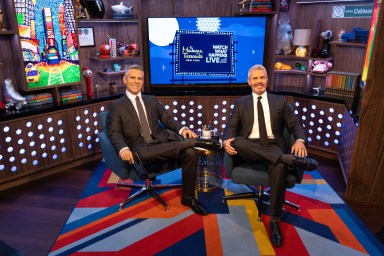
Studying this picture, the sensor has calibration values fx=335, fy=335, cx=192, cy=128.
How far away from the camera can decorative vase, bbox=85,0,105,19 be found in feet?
13.4

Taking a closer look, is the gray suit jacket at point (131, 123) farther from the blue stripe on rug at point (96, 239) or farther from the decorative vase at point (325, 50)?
the decorative vase at point (325, 50)

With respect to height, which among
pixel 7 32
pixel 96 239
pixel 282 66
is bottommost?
pixel 96 239

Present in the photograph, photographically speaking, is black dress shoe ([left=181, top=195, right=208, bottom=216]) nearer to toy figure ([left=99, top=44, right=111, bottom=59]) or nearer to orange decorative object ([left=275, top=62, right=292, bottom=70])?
toy figure ([left=99, top=44, right=111, bottom=59])

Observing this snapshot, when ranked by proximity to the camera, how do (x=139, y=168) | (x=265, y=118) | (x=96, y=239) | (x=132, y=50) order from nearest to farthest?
(x=96, y=239) → (x=139, y=168) → (x=265, y=118) → (x=132, y=50)

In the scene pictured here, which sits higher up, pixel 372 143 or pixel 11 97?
pixel 11 97

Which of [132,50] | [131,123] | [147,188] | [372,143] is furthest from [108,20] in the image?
[372,143]

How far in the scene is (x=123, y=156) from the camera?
8.96 ft

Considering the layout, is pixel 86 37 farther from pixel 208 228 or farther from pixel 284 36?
pixel 208 228

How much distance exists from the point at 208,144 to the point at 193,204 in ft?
1.83

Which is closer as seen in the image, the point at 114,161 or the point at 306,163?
the point at 306,163

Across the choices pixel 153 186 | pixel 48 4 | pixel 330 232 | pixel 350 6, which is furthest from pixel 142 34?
pixel 330 232

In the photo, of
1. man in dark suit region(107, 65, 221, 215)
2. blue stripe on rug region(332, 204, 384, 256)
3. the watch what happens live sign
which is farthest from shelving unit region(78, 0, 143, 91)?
blue stripe on rug region(332, 204, 384, 256)

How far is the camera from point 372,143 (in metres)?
2.95

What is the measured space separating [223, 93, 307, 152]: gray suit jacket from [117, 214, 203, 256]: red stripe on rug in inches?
31.1
